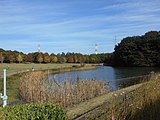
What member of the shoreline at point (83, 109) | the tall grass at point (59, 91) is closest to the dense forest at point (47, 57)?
the tall grass at point (59, 91)

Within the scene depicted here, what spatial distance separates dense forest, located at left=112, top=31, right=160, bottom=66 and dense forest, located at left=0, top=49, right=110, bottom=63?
25.0 m

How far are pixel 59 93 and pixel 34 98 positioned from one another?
5.46ft

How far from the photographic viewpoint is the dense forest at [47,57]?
373 feet

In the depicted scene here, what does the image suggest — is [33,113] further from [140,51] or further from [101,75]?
[140,51]

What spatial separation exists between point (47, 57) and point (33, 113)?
123 metres

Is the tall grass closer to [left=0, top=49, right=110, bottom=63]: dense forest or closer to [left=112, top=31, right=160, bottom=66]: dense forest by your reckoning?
[left=112, top=31, right=160, bottom=66]: dense forest

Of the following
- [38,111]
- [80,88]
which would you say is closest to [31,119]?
[38,111]

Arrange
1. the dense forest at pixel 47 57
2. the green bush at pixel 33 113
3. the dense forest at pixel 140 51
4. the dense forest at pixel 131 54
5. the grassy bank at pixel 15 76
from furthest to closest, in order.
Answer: the dense forest at pixel 47 57, the dense forest at pixel 131 54, the dense forest at pixel 140 51, the grassy bank at pixel 15 76, the green bush at pixel 33 113

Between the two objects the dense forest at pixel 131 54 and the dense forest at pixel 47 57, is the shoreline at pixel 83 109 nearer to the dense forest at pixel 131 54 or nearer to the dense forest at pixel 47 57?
the dense forest at pixel 131 54

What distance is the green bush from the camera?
250 inches

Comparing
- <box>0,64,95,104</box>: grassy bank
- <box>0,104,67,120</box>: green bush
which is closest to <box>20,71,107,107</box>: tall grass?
<box>0,64,95,104</box>: grassy bank

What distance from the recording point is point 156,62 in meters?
99.4

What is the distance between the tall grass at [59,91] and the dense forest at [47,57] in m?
92.1

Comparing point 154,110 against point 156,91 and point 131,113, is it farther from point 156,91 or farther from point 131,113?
point 156,91
